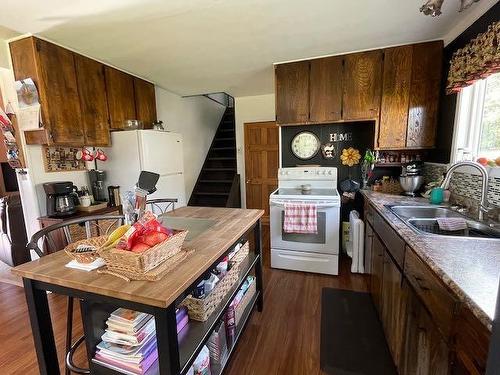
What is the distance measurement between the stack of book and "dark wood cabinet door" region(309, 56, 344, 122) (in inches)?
98.2

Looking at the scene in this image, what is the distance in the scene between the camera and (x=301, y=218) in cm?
238

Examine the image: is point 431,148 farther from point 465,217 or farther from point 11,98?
point 11,98

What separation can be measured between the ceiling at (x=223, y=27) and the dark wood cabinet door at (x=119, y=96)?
0.15 m

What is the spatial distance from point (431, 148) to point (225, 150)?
3.76 meters

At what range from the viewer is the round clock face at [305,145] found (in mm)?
3068

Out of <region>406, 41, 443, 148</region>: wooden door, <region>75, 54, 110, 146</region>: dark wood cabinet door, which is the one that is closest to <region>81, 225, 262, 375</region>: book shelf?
<region>75, 54, 110, 146</region>: dark wood cabinet door

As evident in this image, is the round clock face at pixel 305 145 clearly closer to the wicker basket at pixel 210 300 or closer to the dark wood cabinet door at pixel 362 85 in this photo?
the dark wood cabinet door at pixel 362 85

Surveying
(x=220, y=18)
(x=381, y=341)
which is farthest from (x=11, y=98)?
(x=381, y=341)

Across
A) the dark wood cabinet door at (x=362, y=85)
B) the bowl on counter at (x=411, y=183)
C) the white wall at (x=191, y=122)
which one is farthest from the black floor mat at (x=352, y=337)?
the white wall at (x=191, y=122)

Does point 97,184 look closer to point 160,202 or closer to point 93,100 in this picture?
point 93,100

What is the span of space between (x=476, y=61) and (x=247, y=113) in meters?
3.23

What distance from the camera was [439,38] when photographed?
226cm

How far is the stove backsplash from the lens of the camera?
2885 millimetres

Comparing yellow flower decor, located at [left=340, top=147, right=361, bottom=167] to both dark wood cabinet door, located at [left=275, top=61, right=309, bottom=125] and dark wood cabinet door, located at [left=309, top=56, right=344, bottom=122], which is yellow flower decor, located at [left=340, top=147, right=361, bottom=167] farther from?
dark wood cabinet door, located at [left=275, top=61, right=309, bottom=125]
